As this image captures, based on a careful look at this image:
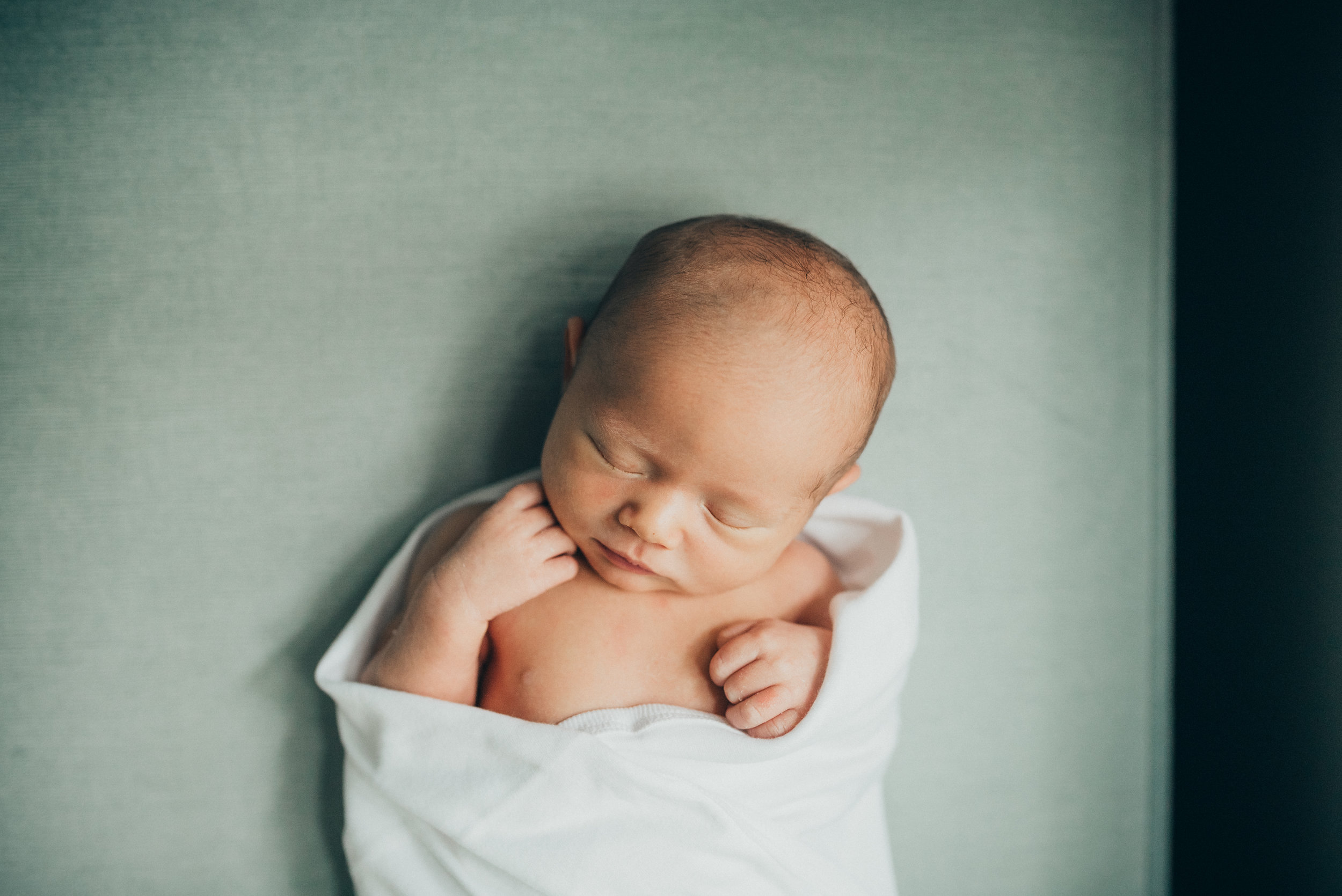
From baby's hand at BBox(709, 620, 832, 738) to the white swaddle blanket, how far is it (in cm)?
2

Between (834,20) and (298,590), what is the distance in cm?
98

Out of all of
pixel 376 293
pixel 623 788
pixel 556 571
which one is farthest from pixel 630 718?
pixel 376 293

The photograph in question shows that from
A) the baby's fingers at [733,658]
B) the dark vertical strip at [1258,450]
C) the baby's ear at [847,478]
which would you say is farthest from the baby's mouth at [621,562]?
the dark vertical strip at [1258,450]

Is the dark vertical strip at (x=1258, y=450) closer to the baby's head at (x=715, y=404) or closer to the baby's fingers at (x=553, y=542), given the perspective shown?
the baby's head at (x=715, y=404)

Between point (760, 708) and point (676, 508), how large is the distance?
0.74ft

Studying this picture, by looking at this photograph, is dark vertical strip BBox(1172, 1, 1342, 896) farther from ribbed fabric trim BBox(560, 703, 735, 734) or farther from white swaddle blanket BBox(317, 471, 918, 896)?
ribbed fabric trim BBox(560, 703, 735, 734)

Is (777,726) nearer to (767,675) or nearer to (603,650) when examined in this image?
(767,675)

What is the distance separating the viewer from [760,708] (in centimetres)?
69

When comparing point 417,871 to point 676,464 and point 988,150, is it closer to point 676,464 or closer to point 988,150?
point 676,464

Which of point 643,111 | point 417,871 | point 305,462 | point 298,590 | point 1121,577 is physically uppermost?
point 643,111

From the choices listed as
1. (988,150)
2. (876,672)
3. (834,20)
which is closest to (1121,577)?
(876,672)

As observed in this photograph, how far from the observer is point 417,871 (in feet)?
2.37

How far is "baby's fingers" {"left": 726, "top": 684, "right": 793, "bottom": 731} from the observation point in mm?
690

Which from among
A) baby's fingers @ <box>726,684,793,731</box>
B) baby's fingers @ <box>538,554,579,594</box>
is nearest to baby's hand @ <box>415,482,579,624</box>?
baby's fingers @ <box>538,554,579,594</box>
